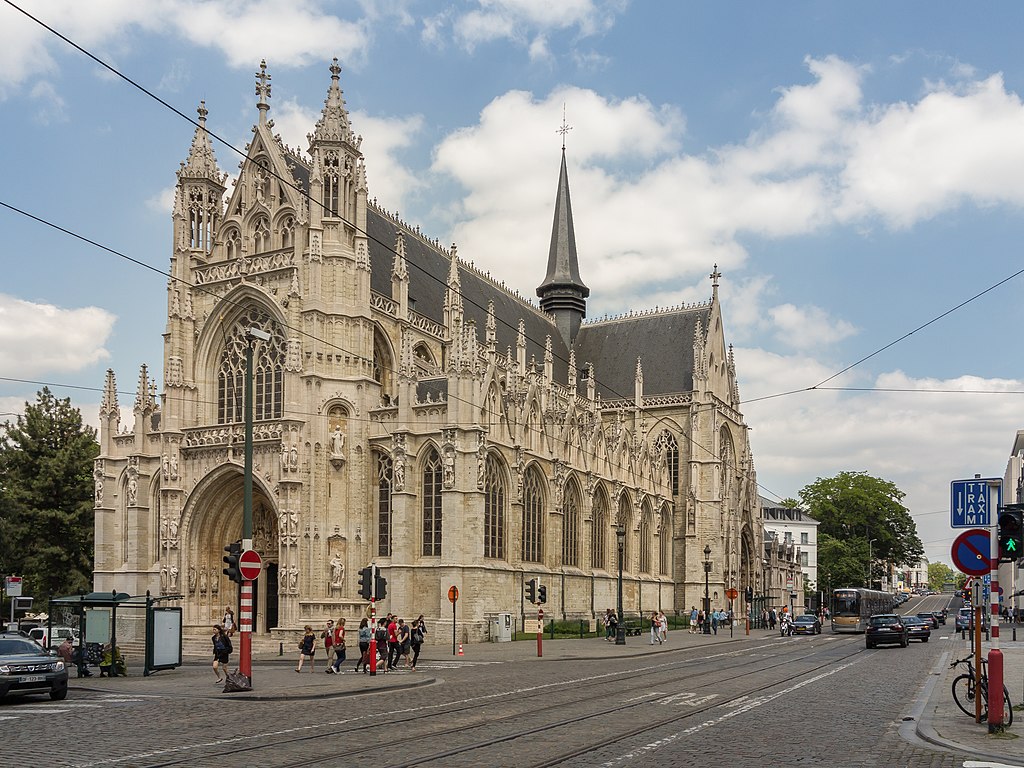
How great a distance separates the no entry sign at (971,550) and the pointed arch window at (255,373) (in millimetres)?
32488

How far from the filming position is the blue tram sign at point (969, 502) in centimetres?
1466

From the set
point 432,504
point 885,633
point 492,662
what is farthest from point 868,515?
point 492,662

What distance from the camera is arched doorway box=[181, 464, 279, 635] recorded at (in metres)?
43.6

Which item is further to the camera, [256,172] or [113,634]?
[256,172]

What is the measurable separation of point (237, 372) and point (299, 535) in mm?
8739

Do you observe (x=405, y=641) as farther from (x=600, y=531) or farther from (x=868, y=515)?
(x=868, y=515)

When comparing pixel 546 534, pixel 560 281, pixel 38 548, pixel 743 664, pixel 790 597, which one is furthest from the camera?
pixel 790 597

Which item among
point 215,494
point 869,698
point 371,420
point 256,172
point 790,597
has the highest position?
point 256,172

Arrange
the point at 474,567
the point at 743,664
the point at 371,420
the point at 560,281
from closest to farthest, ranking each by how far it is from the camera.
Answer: the point at 743,664
the point at 474,567
the point at 371,420
the point at 560,281

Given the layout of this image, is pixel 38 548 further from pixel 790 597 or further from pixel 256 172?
pixel 790 597

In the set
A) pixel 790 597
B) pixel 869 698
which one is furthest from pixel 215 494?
pixel 790 597

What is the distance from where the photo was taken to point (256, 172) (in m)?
46.4

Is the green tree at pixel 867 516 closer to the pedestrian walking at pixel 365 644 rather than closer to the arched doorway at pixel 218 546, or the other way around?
the arched doorway at pixel 218 546

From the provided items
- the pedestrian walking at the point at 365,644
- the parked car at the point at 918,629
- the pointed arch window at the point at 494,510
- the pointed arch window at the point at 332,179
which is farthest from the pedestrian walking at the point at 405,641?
the parked car at the point at 918,629
